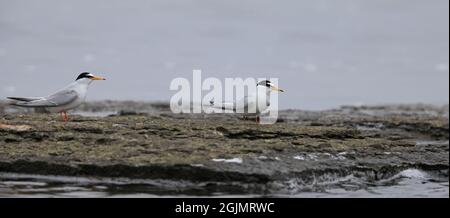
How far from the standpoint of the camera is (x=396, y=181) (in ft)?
32.2

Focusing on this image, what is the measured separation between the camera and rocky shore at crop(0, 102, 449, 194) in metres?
8.72

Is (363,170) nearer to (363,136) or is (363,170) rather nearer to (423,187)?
(423,187)

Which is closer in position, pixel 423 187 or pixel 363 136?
pixel 423 187

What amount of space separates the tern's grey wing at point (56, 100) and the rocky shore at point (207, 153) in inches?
20.9

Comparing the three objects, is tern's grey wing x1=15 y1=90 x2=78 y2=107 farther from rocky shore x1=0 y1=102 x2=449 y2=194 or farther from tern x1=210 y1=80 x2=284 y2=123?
tern x1=210 y1=80 x2=284 y2=123

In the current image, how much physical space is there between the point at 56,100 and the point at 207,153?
405 centimetres

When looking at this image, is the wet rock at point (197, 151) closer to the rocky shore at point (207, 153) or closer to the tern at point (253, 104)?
the rocky shore at point (207, 153)

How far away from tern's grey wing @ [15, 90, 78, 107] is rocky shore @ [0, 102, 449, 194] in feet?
1.74

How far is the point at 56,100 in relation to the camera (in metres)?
12.3

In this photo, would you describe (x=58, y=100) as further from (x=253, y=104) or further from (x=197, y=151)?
A: (x=197, y=151)

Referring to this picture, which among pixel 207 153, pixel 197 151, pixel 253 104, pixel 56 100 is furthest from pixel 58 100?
pixel 207 153
